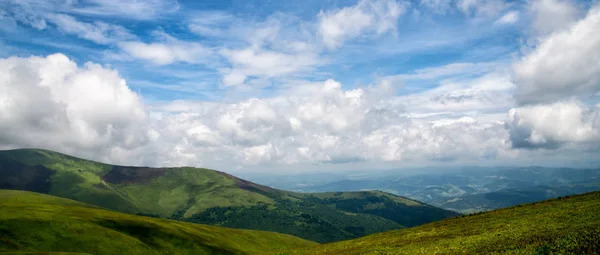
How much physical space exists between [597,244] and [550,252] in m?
2.62

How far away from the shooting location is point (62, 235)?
73.0 metres

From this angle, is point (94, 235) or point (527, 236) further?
point (94, 235)

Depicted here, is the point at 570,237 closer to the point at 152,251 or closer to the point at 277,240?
the point at 152,251

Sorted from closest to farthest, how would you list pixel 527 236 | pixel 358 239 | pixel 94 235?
pixel 527 236 < pixel 358 239 < pixel 94 235

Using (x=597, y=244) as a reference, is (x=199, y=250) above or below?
below

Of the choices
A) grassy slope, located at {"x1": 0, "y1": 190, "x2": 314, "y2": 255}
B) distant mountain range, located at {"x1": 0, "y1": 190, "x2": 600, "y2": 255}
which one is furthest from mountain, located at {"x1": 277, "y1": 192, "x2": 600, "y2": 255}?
grassy slope, located at {"x1": 0, "y1": 190, "x2": 314, "y2": 255}

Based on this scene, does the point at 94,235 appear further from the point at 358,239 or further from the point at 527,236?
the point at 527,236

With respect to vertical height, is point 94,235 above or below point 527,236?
below

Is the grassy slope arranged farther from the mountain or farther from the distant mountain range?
the mountain

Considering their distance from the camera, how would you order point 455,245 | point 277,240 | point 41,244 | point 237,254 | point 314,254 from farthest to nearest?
point 277,240 → point 237,254 → point 41,244 → point 314,254 → point 455,245

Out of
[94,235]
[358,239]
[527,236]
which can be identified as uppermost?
[527,236]

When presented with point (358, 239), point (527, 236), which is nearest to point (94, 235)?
point (358, 239)

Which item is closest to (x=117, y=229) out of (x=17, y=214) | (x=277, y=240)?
(x=17, y=214)

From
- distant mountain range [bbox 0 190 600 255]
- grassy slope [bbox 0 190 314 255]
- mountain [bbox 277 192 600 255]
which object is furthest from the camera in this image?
grassy slope [bbox 0 190 314 255]
